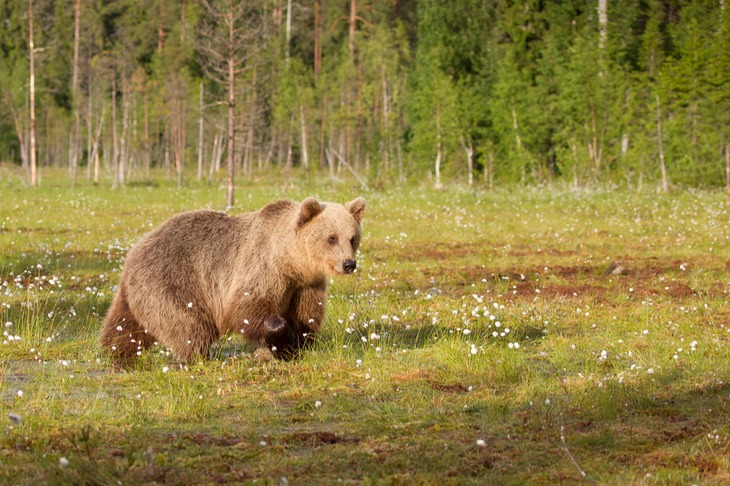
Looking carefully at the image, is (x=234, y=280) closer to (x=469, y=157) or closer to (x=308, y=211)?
(x=308, y=211)

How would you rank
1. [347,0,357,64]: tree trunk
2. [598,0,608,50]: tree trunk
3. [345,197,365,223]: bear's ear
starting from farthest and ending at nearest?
[347,0,357,64]: tree trunk < [598,0,608,50]: tree trunk < [345,197,365,223]: bear's ear

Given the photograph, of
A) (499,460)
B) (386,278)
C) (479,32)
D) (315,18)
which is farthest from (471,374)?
(315,18)

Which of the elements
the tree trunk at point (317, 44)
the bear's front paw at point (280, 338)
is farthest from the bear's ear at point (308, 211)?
the tree trunk at point (317, 44)

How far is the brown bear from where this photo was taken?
7.97 metres

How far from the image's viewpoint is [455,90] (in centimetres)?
4581

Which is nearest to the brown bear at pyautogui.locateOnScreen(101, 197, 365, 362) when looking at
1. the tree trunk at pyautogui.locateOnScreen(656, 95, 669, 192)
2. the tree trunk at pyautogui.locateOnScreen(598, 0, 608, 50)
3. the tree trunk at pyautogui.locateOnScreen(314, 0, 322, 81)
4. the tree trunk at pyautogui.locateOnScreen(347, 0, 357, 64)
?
the tree trunk at pyautogui.locateOnScreen(656, 95, 669, 192)

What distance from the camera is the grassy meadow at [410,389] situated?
16.5 feet

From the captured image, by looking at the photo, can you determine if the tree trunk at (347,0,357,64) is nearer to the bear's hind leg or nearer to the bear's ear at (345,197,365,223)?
the bear's ear at (345,197,365,223)

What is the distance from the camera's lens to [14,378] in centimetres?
749

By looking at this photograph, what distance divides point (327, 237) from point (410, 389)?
5.45 ft

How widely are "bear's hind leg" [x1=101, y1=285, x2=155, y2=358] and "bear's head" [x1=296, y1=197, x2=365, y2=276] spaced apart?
5.65ft

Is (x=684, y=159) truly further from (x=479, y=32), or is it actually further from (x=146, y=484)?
(x=146, y=484)

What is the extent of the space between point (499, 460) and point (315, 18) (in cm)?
6883

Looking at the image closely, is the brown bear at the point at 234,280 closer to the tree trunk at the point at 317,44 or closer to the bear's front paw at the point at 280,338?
the bear's front paw at the point at 280,338
